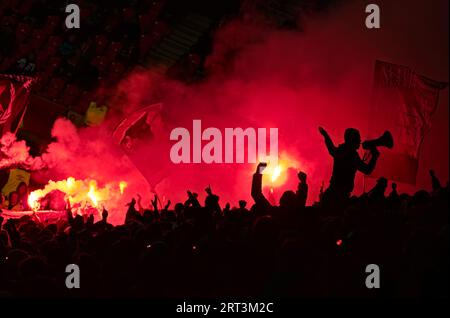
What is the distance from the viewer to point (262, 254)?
16.6 ft

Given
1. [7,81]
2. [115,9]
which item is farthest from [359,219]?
[115,9]

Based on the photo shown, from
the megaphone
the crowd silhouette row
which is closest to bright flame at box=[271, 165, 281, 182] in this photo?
the megaphone

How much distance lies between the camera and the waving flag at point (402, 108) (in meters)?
7.99

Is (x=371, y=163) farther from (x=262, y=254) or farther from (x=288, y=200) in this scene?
(x=262, y=254)

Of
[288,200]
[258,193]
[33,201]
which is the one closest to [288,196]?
[288,200]

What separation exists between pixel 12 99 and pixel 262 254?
6681 millimetres

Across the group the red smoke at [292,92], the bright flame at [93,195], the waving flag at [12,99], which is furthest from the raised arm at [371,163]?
the bright flame at [93,195]

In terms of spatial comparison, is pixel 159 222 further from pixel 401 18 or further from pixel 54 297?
pixel 401 18

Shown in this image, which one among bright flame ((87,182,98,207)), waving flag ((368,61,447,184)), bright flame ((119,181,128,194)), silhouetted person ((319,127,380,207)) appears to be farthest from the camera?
bright flame ((119,181,128,194))

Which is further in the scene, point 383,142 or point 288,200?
point 383,142

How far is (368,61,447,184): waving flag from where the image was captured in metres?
7.99

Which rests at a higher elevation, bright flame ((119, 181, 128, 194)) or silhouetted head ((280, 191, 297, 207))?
bright flame ((119, 181, 128, 194))

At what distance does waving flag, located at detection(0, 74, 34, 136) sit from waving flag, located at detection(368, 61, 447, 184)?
507 cm

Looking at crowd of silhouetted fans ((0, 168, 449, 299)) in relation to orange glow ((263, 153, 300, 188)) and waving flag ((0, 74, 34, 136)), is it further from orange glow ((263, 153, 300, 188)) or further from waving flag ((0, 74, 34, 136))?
waving flag ((0, 74, 34, 136))
